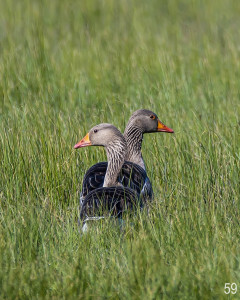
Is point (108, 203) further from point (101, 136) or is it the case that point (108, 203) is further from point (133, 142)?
point (133, 142)

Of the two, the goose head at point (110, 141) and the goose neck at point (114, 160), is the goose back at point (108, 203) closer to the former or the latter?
the goose neck at point (114, 160)

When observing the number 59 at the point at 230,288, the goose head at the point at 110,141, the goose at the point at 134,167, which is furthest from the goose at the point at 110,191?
the number 59 at the point at 230,288

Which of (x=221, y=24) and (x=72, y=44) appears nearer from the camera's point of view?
(x=72, y=44)

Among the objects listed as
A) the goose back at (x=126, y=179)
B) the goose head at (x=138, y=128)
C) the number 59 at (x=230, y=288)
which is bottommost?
the number 59 at (x=230, y=288)

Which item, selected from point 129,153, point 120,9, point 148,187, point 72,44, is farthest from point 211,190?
point 120,9

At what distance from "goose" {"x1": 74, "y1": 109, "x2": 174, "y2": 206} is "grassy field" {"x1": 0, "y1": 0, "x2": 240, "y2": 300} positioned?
18 centimetres

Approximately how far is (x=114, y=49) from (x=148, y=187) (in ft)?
13.5

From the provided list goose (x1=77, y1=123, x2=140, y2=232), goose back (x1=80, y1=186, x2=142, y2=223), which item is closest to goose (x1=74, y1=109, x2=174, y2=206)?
goose (x1=77, y1=123, x2=140, y2=232)

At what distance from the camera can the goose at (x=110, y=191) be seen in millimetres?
4543

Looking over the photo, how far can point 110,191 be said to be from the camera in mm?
4754

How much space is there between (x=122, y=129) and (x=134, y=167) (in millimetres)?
1204

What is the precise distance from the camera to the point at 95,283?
3.72m

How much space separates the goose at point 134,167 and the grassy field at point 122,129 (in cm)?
18

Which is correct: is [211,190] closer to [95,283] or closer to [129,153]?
[129,153]
